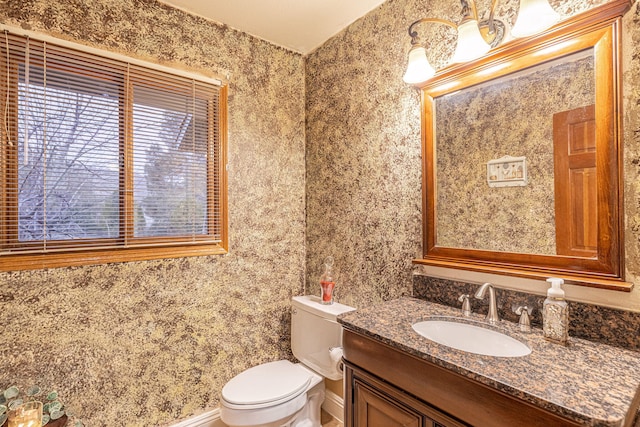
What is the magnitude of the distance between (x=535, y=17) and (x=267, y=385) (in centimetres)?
190

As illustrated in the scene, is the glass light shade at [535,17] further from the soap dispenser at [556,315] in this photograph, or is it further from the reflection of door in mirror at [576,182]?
the soap dispenser at [556,315]

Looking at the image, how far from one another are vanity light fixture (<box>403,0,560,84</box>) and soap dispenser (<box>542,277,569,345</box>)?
86cm

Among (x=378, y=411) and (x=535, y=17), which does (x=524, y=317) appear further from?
(x=535, y=17)

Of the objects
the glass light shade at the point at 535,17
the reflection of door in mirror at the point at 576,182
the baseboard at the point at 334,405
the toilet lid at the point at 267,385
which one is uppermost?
the glass light shade at the point at 535,17

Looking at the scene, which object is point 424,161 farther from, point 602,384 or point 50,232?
point 50,232

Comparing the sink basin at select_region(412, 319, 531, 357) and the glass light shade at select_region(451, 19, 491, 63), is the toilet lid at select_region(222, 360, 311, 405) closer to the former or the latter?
the sink basin at select_region(412, 319, 531, 357)

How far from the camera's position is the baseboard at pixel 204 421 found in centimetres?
178

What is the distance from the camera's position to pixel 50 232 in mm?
1471

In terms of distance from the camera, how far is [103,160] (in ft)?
5.21

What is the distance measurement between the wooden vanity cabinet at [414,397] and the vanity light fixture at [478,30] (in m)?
1.14

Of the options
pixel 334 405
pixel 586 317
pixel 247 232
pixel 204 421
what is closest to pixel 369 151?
pixel 247 232

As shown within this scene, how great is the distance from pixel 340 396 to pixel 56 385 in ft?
4.82

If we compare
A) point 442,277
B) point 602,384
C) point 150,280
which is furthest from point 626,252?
point 150,280

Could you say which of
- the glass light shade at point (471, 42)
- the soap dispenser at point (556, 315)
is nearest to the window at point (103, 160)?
the glass light shade at point (471, 42)
